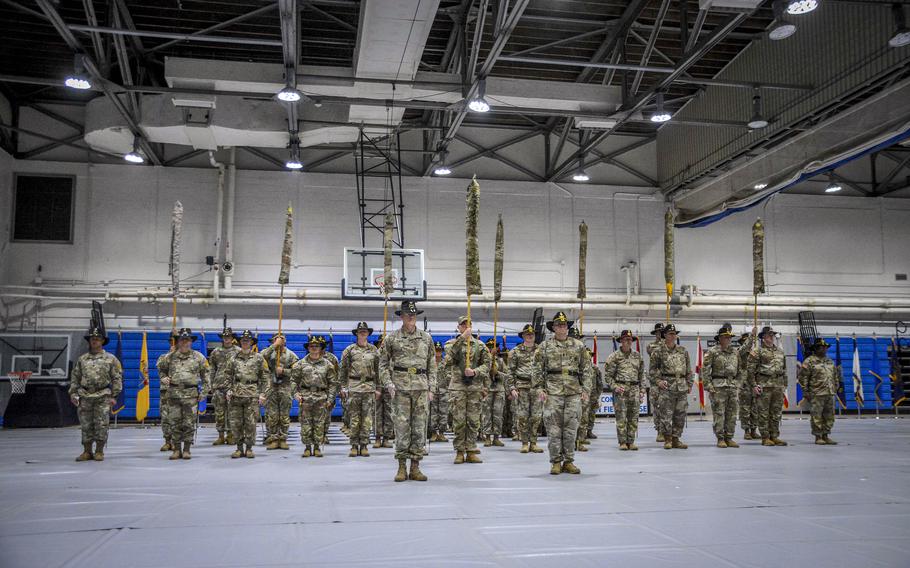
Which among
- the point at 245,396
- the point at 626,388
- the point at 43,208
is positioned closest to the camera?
the point at 245,396

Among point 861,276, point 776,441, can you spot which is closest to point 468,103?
point 776,441

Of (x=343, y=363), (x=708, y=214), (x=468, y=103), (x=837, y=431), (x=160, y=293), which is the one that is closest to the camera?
(x=343, y=363)

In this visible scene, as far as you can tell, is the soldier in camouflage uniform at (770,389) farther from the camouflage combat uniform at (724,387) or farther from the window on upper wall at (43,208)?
the window on upper wall at (43,208)

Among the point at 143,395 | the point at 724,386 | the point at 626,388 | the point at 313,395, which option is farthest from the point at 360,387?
the point at 143,395

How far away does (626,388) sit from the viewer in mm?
11039

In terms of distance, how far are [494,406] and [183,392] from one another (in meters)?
5.25

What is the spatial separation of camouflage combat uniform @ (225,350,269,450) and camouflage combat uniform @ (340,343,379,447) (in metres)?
1.28

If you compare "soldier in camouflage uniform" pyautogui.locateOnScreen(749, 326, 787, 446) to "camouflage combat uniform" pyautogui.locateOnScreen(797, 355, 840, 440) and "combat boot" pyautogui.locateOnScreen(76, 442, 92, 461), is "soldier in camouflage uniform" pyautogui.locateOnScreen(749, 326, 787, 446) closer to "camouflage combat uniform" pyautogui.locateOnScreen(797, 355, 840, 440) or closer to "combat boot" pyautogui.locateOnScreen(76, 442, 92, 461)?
"camouflage combat uniform" pyautogui.locateOnScreen(797, 355, 840, 440)

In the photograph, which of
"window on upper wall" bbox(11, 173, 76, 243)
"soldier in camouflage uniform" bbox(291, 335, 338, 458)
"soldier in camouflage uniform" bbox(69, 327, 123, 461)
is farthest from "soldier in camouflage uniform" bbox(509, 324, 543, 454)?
"window on upper wall" bbox(11, 173, 76, 243)

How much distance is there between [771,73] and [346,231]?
11.6m

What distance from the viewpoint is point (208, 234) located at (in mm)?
18984

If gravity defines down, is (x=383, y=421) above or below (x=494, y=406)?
below

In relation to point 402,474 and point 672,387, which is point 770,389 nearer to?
point 672,387

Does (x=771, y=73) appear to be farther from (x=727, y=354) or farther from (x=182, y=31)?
(x=182, y=31)
